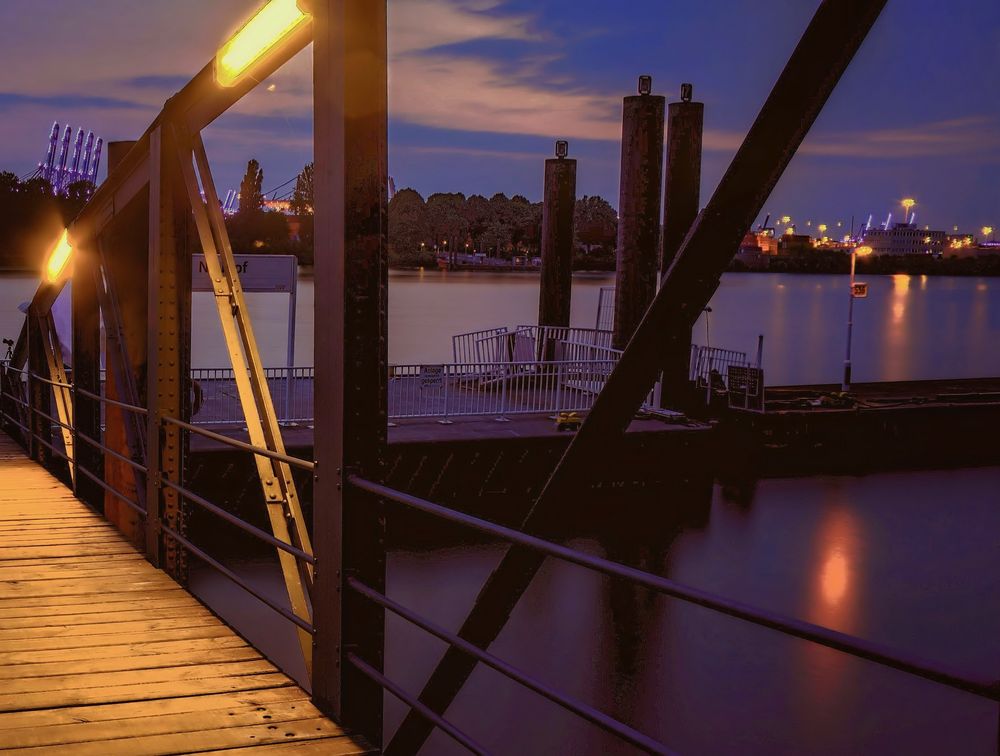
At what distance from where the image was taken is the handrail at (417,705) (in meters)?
3.01

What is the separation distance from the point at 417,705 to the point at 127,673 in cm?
173

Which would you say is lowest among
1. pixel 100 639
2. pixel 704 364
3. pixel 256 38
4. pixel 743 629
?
pixel 743 629

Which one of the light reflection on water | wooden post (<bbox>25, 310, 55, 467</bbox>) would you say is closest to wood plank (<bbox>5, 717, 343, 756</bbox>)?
the light reflection on water

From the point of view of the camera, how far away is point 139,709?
3.91 metres

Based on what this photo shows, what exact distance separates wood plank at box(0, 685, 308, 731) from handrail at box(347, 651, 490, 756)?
48cm

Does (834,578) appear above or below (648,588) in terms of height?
below

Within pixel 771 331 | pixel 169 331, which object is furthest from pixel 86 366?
pixel 771 331

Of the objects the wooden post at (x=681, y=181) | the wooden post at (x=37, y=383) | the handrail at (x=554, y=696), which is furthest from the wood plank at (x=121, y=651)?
the wooden post at (x=681, y=181)

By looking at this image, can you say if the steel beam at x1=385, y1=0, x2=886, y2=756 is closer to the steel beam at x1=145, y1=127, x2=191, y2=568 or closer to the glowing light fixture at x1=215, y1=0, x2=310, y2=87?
the glowing light fixture at x1=215, y1=0, x2=310, y2=87

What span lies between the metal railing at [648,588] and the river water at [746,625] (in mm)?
5227

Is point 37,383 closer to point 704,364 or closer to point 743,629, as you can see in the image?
point 743,629

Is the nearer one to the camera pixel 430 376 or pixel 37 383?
pixel 37 383

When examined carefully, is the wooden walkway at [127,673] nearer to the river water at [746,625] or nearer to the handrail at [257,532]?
the handrail at [257,532]

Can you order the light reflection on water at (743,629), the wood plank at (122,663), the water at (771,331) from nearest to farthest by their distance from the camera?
the wood plank at (122,663), the light reflection on water at (743,629), the water at (771,331)
